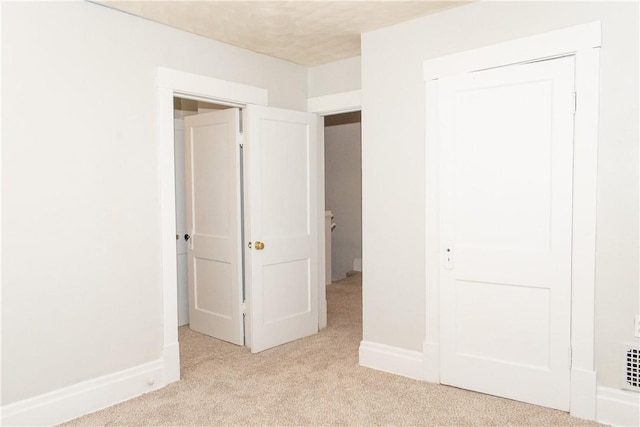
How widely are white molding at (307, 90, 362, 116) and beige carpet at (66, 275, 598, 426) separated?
6.78 feet

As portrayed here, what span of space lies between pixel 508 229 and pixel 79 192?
262 cm

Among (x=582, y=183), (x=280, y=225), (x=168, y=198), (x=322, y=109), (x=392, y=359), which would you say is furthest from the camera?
(x=322, y=109)

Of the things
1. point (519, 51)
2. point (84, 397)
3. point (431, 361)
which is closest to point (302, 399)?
point (431, 361)

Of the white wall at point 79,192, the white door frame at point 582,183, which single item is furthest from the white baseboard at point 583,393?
the white wall at point 79,192

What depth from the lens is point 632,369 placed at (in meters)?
2.53

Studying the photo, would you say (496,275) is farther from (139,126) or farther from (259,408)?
(139,126)

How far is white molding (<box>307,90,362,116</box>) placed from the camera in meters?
4.01

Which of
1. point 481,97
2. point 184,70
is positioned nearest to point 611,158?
point 481,97

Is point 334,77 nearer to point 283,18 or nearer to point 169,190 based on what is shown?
point 283,18

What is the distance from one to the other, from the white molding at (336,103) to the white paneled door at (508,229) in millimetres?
1027

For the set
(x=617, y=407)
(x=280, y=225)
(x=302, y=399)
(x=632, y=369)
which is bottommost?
(x=302, y=399)

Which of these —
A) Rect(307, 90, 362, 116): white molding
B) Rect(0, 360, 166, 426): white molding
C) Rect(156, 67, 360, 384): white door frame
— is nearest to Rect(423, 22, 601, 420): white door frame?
Rect(307, 90, 362, 116): white molding

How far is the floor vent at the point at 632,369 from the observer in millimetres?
2508

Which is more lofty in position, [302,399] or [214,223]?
[214,223]
